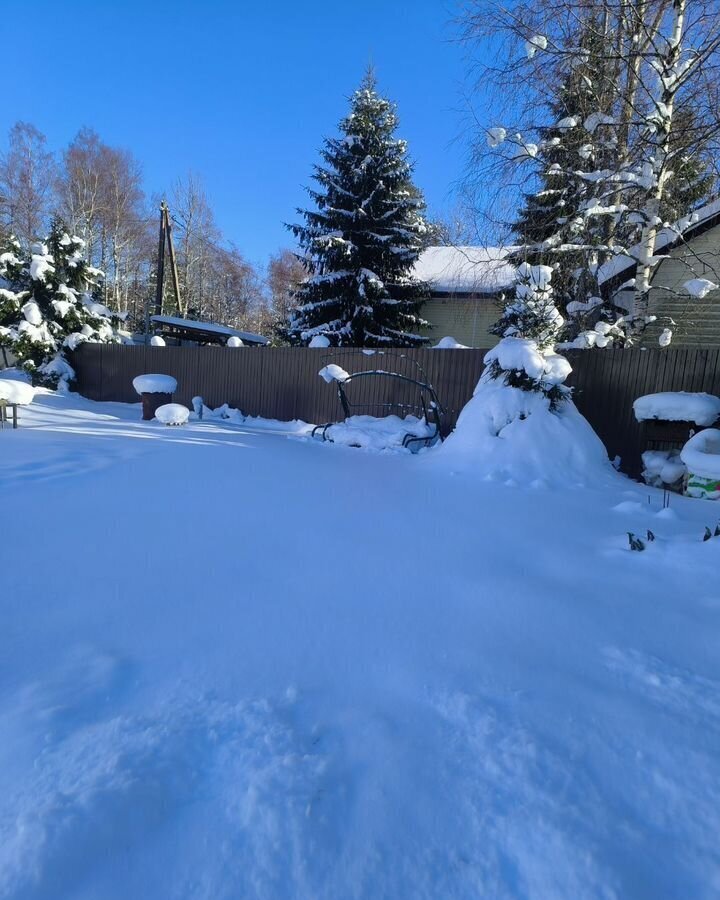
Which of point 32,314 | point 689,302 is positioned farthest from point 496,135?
point 32,314

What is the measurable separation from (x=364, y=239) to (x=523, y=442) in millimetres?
10083

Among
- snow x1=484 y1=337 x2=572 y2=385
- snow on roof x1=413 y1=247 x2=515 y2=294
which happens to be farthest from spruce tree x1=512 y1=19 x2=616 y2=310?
snow on roof x1=413 y1=247 x2=515 y2=294

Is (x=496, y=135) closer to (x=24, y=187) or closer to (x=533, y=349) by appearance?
(x=533, y=349)

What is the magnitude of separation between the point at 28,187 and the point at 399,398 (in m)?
23.2

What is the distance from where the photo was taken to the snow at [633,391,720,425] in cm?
539

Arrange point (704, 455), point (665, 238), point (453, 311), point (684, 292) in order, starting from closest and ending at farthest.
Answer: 1. point (704, 455)
2. point (665, 238)
3. point (684, 292)
4. point (453, 311)

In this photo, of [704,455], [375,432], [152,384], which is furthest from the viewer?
[152,384]

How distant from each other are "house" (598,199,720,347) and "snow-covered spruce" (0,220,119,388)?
13.1 meters

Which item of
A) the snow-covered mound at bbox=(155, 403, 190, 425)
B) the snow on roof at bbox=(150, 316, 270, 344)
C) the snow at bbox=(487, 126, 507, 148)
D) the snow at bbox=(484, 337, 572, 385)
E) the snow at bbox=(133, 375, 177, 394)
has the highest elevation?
the snow at bbox=(487, 126, 507, 148)

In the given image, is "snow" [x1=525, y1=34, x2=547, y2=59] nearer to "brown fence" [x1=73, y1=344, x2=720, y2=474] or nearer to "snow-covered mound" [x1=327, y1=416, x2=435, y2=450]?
"brown fence" [x1=73, y1=344, x2=720, y2=474]

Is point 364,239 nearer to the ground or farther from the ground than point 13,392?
farther from the ground

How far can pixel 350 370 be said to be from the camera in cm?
1060

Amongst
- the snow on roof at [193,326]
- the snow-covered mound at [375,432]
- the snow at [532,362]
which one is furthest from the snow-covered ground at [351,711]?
the snow on roof at [193,326]

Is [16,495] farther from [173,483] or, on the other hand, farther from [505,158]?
[505,158]
